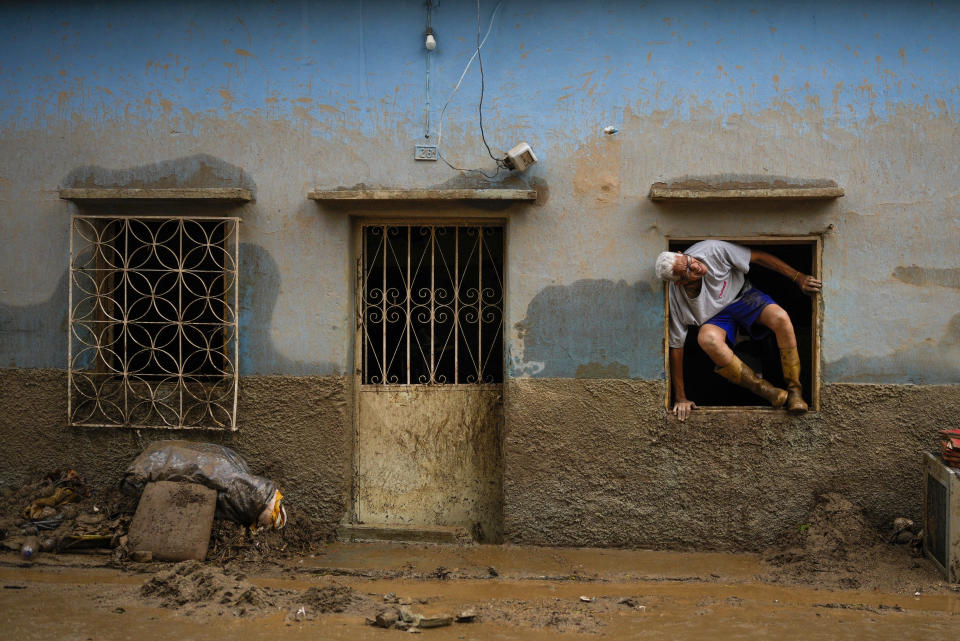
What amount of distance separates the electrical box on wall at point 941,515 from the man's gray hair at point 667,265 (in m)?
1.96

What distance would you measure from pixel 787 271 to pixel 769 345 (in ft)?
3.02

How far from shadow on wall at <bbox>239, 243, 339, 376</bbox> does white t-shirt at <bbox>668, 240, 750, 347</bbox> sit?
2.39 m

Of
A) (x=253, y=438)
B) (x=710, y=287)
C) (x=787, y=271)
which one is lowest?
(x=253, y=438)

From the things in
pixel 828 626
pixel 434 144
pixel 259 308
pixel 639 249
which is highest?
A: pixel 434 144

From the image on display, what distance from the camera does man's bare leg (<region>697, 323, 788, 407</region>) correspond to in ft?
17.3

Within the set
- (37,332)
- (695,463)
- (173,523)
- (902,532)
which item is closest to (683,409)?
(695,463)

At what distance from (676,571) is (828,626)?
105 centimetres

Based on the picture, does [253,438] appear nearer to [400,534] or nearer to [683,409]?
[400,534]

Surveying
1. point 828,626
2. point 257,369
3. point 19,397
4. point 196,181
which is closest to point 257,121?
point 196,181

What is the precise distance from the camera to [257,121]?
550 cm

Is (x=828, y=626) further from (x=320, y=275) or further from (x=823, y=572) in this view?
(x=320, y=275)

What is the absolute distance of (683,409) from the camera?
5.36 meters

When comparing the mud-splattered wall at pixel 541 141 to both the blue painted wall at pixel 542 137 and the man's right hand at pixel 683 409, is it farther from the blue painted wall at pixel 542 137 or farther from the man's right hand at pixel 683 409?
the man's right hand at pixel 683 409

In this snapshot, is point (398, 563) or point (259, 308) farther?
point (259, 308)
